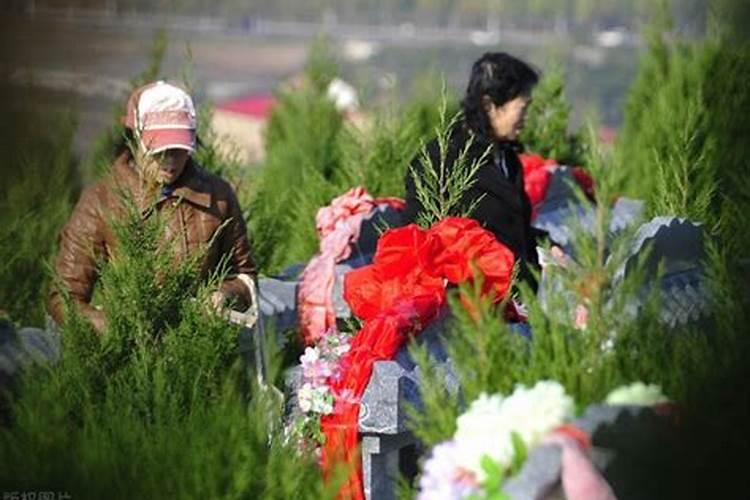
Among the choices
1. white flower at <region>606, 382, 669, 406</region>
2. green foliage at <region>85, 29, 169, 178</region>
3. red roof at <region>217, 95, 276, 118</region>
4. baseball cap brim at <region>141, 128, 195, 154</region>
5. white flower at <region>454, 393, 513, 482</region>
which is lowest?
white flower at <region>454, 393, 513, 482</region>

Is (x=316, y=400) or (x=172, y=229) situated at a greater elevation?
(x=172, y=229)

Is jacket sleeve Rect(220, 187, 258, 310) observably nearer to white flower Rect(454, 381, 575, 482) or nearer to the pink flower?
the pink flower

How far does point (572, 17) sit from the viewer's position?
17.5 meters

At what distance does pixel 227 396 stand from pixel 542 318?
2.27ft

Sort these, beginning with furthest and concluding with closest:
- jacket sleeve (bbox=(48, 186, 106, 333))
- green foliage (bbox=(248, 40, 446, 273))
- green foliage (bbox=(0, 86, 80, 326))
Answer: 1. green foliage (bbox=(248, 40, 446, 273))
2. green foliage (bbox=(0, 86, 80, 326))
3. jacket sleeve (bbox=(48, 186, 106, 333))

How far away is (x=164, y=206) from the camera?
12.9 ft

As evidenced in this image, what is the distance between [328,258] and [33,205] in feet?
5.29

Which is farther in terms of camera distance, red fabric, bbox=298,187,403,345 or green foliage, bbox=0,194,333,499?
red fabric, bbox=298,187,403,345

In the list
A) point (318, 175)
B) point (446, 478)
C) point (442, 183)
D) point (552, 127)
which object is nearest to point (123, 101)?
point (318, 175)

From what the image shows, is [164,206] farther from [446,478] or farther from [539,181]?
[539,181]

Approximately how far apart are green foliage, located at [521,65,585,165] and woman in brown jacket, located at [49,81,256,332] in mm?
3178

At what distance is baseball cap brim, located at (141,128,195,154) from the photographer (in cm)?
393

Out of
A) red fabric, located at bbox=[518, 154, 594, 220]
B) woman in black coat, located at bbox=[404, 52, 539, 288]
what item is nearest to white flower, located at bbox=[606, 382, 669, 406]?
woman in black coat, located at bbox=[404, 52, 539, 288]

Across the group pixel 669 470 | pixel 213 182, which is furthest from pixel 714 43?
pixel 669 470
